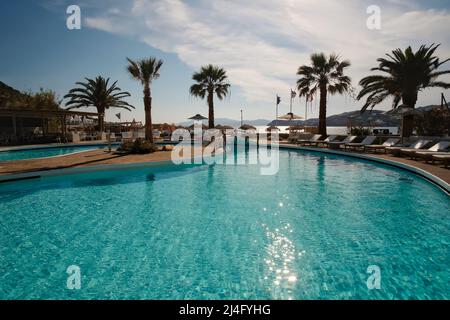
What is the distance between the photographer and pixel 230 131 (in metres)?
34.6

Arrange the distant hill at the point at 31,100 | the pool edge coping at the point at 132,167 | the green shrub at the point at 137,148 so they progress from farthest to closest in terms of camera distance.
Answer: the distant hill at the point at 31,100 → the green shrub at the point at 137,148 → the pool edge coping at the point at 132,167

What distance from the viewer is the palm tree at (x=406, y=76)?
19781 millimetres

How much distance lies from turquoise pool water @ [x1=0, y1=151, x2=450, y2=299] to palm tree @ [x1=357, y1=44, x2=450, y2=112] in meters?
14.2

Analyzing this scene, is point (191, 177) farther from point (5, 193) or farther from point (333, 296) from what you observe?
point (333, 296)

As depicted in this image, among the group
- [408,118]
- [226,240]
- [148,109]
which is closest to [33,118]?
[148,109]

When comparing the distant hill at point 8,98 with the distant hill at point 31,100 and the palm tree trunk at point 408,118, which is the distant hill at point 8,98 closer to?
the distant hill at point 31,100

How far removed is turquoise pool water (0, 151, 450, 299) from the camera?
3969 millimetres

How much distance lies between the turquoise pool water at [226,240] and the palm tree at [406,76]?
46.7ft

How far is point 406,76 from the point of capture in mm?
20328

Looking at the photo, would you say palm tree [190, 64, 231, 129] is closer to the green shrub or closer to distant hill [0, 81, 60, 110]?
the green shrub

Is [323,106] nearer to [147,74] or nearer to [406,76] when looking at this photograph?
[406,76]

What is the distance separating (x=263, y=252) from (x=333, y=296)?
152 cm

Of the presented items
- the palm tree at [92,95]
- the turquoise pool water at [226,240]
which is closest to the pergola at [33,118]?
the palm tree at [92,95]

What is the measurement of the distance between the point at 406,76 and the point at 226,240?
72.5 ft
